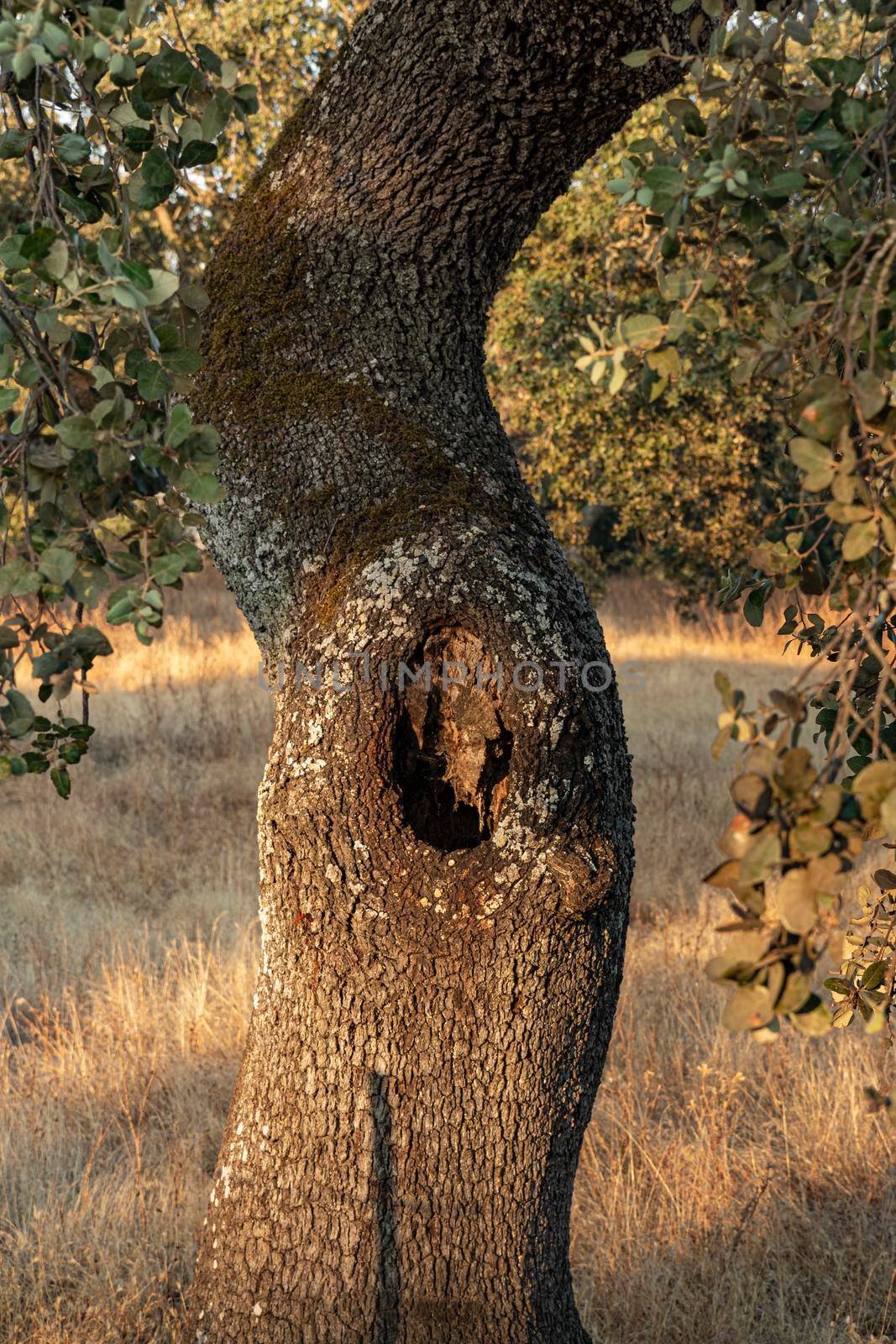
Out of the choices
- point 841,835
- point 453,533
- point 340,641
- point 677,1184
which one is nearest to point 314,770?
point 340,641

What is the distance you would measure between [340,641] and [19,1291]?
2314 millimetres

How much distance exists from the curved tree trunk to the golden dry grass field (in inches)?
34.9

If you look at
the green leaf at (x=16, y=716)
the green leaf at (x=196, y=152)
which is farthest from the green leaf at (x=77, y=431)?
the green leaf at (x=196, y=152)

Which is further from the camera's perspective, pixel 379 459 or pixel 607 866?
pixel 379 459

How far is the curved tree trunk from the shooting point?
7.70ft

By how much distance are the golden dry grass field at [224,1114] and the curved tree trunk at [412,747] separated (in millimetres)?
888

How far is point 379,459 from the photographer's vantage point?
8.66 ft

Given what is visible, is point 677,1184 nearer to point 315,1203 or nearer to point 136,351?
point 315,1203

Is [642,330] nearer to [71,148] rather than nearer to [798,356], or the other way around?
[798,356]

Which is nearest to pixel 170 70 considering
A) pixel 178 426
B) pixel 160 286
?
pixel 160 286

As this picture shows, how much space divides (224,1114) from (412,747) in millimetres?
2748

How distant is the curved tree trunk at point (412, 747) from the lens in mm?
2346

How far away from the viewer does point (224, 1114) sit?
177 inches

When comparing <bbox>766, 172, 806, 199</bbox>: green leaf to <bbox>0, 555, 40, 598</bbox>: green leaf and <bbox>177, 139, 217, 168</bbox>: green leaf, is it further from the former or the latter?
<bbox>0, 555, 40, 598</bbox>: green leaf
